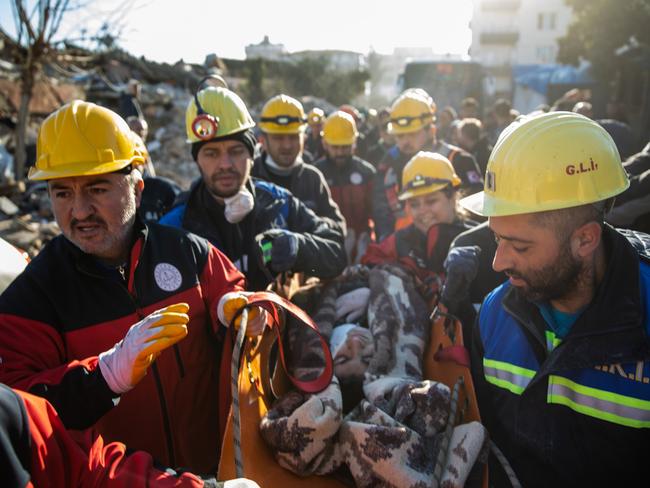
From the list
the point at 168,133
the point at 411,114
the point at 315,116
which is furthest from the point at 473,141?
the point at 168,133

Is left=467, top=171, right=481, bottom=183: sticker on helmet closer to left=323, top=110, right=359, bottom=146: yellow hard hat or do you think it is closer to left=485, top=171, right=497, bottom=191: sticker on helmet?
left=323, top=110, right=359, bottom=146: yellow hard hat

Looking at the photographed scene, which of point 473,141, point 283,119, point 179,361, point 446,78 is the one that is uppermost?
point 446,78

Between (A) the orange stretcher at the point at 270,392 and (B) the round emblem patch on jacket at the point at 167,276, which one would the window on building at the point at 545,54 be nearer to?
(A) the orange stretcher at the point at 270,392

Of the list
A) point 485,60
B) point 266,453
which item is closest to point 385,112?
point 266,453

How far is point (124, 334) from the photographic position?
6.44ft

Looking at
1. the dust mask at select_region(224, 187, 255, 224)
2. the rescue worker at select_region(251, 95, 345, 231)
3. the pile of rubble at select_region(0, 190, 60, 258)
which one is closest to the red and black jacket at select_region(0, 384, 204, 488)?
the dust mask at select_region(224, 187, 255, 224)

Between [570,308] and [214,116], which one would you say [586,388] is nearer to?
[570,308]

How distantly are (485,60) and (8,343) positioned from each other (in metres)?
53.3

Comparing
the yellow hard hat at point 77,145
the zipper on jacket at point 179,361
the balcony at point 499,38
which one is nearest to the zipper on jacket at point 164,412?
the zipper on jacket at point 179,361

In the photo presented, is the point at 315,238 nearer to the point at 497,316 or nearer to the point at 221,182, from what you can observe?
the point at 221,182

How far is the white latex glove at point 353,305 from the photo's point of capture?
2.87 metres

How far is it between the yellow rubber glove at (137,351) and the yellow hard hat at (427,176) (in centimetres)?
213

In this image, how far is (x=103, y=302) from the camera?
1.95 metres

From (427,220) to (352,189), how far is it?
243 cm
